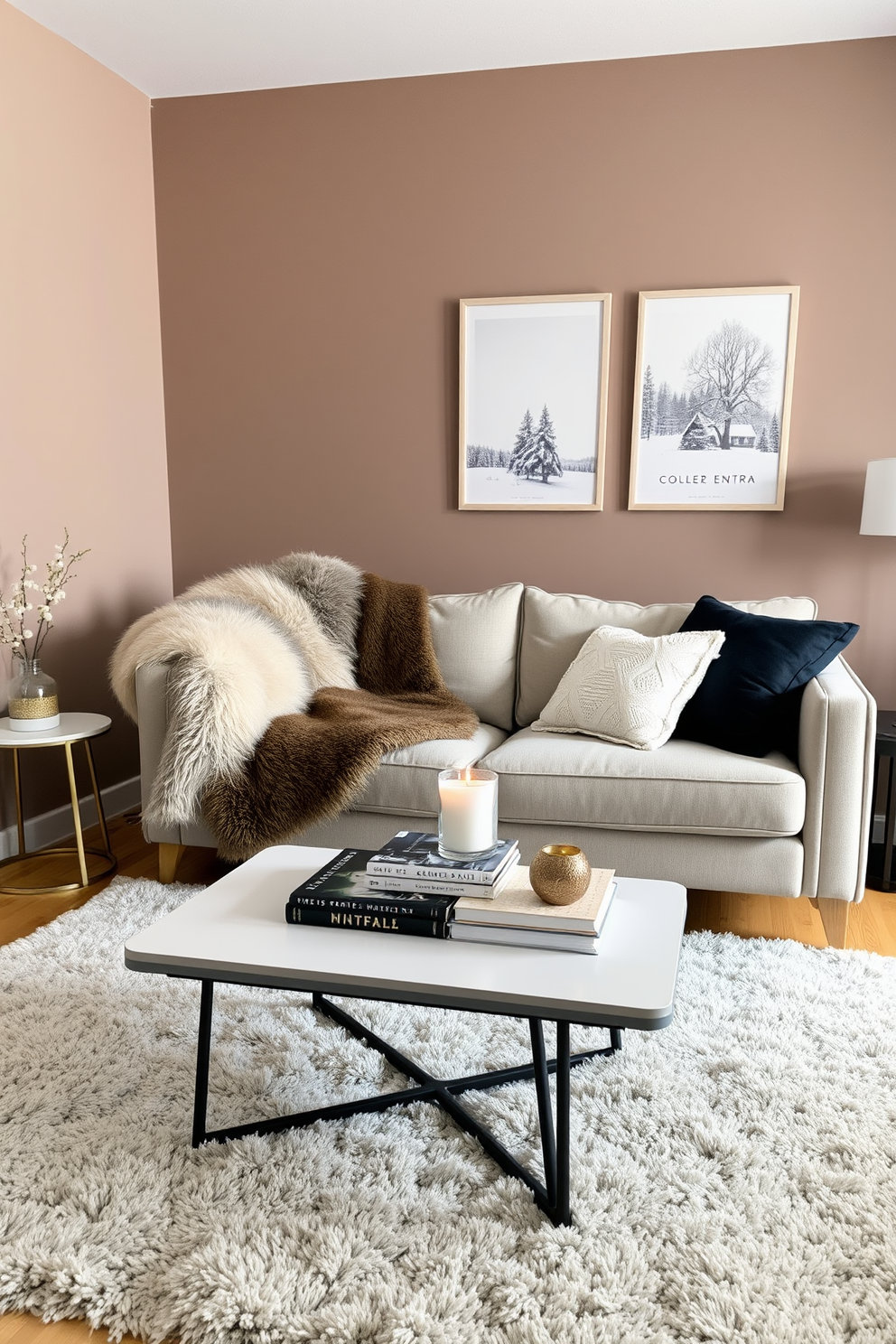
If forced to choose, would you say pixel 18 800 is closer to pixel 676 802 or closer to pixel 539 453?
pixel 676 802

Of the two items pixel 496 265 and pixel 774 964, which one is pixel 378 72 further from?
pixel 774 964

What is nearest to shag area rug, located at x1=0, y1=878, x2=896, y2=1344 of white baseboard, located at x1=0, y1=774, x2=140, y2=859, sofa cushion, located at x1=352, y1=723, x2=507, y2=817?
sofa cushion, located at x1=352, y1=723, x2=507, y2=817

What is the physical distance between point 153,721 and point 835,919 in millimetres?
1894

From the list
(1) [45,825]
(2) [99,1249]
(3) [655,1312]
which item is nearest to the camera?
(3) [655,1312]

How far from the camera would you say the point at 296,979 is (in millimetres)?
1414

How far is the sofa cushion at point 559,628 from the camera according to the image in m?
3.14

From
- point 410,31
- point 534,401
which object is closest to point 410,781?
point 534,401

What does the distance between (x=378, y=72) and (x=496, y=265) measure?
79cm

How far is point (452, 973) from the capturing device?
1.39m

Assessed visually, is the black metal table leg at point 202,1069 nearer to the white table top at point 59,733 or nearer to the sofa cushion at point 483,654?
the white table top at point 59,733

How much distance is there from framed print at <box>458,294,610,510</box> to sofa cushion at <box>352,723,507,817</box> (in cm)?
129

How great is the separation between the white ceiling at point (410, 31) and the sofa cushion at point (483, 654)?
72.8 inches

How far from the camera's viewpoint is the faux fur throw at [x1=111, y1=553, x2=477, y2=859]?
260 cm

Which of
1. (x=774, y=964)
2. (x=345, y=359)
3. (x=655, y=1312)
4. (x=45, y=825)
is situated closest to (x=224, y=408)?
(x=345, y=359)
